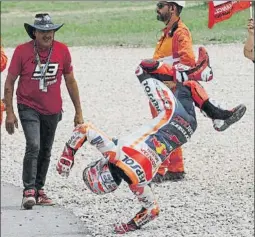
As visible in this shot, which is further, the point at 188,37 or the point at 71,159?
the point at 188,37

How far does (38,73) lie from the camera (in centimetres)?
915

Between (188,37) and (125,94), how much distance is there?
24.2 feet


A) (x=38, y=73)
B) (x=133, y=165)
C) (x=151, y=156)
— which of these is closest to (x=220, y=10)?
(x=38, y=73)

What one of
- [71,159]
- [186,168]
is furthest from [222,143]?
[71,159]

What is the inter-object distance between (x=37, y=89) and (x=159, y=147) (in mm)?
1511

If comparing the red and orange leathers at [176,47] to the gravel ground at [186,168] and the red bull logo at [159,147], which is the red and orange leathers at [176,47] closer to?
the gravel ground at [186,168]

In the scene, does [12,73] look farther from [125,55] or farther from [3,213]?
[125,55]

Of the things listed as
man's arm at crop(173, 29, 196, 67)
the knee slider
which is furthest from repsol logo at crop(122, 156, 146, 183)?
man's arm at crop(173, 29, 196, 67)

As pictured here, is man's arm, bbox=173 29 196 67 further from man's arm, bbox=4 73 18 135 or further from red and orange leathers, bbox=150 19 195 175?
man's arm, bbox=4 73 18 135

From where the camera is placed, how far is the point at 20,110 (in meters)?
9.45

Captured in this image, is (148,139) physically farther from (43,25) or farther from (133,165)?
(43,25)

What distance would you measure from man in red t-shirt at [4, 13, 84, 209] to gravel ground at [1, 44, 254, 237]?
1.89ft

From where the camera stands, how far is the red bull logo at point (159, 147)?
8141 mm

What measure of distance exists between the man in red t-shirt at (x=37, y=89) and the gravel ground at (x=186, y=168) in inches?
22.6
